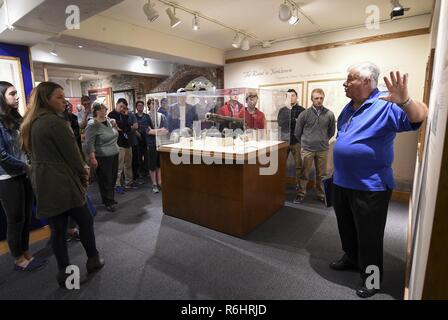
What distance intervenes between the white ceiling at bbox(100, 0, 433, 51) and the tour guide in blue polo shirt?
1951mm

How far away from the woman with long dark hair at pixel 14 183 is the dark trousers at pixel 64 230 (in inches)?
21.0

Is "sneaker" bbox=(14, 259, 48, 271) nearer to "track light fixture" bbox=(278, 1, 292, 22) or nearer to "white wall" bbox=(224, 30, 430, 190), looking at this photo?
"track light fixture" bbox=(278, 1, 292, 22)

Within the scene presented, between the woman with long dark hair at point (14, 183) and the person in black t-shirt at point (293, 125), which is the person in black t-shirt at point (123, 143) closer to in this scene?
the woman with long dark hair at point (14, 183)

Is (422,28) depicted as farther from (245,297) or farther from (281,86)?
(245,297)

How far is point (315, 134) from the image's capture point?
3.65 meters

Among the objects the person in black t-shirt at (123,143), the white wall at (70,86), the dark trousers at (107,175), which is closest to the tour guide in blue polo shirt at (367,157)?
the dark trousers at (107,175)

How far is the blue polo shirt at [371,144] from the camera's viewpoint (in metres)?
1.63

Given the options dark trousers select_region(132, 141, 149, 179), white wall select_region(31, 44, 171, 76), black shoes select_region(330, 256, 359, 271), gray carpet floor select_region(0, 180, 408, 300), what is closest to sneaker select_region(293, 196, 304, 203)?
gray carpet floor select_region(0, 180, 408, 300)

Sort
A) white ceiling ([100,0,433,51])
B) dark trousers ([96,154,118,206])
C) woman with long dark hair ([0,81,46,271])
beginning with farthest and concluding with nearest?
1. dark trousers ([96,154,118,206])
2. white ceiling ([100,0,433,51])
3. woman with long dark hair ([0,81,46,271])

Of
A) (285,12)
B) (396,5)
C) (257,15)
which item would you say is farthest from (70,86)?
(396,5)

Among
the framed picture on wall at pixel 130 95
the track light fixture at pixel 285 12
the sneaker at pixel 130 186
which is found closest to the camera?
the track light fixture at pixel 285 12

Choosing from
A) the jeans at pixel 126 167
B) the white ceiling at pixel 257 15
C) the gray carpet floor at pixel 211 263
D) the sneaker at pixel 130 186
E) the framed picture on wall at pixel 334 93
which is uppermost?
the white ceiling at pixel 257 15

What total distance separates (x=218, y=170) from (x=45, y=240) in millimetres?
2047

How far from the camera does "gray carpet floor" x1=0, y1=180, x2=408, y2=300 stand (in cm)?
191
